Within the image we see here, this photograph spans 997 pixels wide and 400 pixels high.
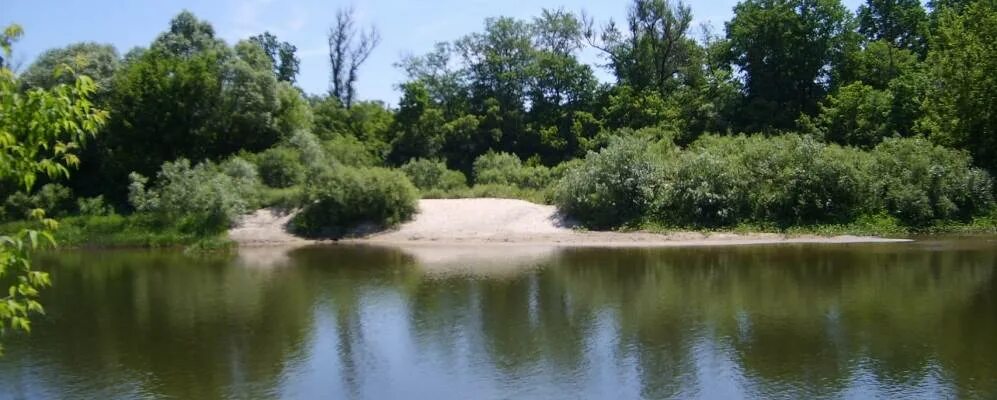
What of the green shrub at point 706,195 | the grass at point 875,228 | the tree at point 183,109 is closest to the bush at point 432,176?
the tree at point 183,109

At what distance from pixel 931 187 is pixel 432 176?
1038 inches

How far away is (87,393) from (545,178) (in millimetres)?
33882

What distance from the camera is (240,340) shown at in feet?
64.6

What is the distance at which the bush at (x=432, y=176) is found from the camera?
155 ft

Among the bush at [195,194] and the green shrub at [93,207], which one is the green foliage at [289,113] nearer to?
the bush at [195,194]

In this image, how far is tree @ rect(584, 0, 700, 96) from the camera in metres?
59.3

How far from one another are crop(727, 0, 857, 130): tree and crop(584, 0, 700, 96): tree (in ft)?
25.9

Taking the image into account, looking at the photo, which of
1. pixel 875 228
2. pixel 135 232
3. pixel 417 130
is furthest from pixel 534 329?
pixel 417 130

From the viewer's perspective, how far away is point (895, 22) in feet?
180

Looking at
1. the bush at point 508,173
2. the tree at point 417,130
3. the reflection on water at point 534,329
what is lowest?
the reflection on water at point 534,329

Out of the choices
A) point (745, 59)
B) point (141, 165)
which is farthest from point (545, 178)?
point (141, 165)

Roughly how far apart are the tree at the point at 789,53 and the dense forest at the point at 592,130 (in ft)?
0.42

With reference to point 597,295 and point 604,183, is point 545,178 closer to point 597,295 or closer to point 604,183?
point 604,183

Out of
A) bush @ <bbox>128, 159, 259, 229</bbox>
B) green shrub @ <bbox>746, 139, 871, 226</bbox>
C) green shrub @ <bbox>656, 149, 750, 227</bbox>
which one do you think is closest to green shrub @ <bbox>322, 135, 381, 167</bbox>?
bush @ <bbox>128, 159, 259, 229</bbox>
